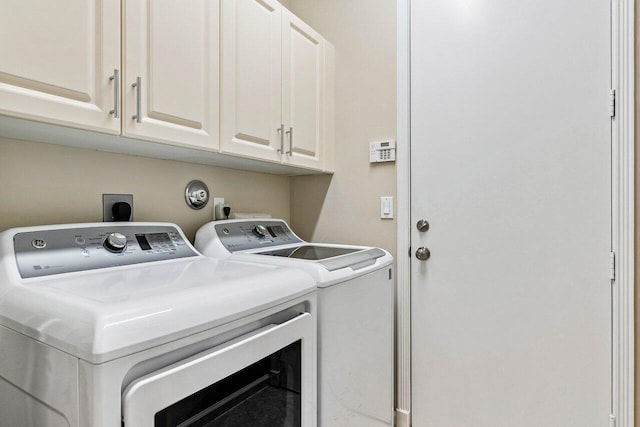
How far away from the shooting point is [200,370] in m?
0.68

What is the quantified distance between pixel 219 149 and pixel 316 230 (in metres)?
0.94

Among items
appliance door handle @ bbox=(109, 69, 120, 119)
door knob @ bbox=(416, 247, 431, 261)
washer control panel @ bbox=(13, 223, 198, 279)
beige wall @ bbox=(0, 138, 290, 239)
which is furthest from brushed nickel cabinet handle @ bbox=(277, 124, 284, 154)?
door knob @ bbox=(416, 247, 431, 261)

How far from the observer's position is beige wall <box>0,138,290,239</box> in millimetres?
1031

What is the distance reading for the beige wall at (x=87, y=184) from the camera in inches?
40.6

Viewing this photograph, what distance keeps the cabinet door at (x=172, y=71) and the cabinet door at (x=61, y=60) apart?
A: 5 centimetres

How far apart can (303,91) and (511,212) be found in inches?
44.9

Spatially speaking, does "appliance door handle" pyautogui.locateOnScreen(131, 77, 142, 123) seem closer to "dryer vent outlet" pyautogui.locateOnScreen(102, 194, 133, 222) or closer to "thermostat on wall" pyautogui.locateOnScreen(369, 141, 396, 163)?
"dryer vent outlet" pyautogui.locateOnScreen(102, 194, 133, 222)

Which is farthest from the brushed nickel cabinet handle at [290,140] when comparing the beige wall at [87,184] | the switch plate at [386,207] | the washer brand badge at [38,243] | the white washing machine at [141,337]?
the washer brand badge at [38,243]

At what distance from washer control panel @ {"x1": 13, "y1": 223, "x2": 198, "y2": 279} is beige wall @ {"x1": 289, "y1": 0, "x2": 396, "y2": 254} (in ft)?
3.07

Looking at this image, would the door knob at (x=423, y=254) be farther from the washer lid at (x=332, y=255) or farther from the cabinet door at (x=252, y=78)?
the cabinet door at (x=252, y=78)

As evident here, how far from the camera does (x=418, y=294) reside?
5.78 ft

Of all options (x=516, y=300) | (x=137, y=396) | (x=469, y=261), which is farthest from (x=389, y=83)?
(x=137, y=396)

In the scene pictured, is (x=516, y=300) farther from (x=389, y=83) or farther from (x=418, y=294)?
(x=389, y=83)

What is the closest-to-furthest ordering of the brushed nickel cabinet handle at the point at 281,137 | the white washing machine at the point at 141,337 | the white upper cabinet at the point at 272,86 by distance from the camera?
1. the white washing machine at the point at 141,337
2. the white upper cabinet at the point at 272,86
3. the brushed nickel cabinet handle at the point at 281,137
